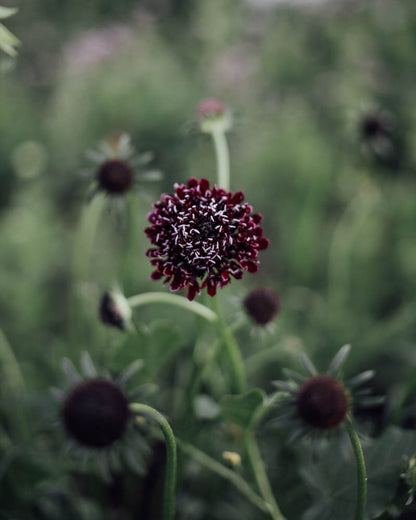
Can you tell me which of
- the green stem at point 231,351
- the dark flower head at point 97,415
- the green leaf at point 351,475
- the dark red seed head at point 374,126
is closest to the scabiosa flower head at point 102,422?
the dark flower head at point 97,415

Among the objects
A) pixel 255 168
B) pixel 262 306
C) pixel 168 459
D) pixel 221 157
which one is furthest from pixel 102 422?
pixel 255 168

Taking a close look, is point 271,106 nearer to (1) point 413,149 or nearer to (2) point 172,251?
(1) point 413,149

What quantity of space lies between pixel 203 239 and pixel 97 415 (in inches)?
9.4

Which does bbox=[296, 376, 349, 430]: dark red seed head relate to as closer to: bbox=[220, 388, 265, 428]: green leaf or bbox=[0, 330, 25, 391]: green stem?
bbox=[220, 388, 265, 428]: green leaf

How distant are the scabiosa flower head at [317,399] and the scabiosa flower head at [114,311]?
0.65 feet

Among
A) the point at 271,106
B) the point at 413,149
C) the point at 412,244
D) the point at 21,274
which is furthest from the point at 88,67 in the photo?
the point at 412,244

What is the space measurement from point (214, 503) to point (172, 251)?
469 millimetres

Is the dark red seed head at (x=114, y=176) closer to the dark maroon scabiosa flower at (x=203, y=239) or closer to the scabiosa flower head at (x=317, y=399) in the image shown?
the dark maroon scabiosa flower at (x=203, y=239)

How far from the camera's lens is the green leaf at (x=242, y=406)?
1.73ft

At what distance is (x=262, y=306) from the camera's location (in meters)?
0.61

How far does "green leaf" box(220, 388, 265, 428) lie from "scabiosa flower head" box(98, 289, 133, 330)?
0.15 metres

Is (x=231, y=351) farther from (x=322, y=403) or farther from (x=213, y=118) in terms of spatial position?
(x=213, y=118)

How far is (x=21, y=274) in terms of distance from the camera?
3.51 ft

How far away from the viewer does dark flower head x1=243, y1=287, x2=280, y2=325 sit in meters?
0.61
